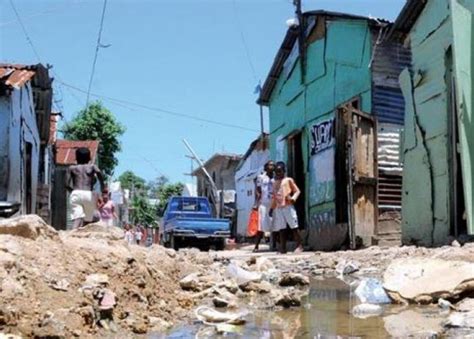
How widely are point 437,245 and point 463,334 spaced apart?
5.51 meters

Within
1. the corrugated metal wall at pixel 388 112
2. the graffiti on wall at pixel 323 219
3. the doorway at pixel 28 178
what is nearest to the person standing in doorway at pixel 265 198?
the graffiti on wall at pixel 323 219

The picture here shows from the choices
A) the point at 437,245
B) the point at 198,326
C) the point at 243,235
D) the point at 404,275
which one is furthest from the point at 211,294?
the point at 243,235

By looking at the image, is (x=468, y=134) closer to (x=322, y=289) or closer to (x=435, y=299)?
(x=322, y=289)

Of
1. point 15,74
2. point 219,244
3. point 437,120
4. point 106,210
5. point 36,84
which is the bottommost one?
point 219,244

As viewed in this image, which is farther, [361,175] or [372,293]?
[361,175]

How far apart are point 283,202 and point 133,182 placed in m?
57.5

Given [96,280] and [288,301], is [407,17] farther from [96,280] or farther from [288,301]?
[96,280]

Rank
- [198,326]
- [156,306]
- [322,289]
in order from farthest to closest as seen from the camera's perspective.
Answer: [322,289], [156,306], [198,326]

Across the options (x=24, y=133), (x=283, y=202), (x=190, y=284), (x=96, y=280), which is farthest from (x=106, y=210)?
(x=96, y=280)

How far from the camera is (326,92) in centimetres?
1389

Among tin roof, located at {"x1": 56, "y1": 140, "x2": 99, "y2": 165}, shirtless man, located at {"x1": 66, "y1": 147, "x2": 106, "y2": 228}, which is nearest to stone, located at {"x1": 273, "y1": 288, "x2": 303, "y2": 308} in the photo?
shirtless man, located at {"x1": 66, "y1": 147, "x2": 106, "y2": 228}

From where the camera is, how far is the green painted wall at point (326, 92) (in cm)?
1230

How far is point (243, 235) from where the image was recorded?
1135 inches

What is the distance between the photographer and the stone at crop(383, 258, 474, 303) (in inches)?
172
